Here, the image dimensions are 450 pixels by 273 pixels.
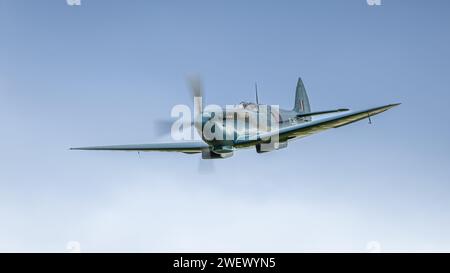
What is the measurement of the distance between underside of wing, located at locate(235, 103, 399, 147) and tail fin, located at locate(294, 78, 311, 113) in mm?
11212

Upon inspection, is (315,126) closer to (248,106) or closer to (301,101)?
(248,106)

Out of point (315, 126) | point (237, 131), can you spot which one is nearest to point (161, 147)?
point (237, 131)

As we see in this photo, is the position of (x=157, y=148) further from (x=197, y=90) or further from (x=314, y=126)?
(x=314, y=126)

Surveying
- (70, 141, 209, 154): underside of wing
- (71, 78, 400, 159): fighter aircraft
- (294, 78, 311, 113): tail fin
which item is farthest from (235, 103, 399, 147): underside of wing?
(294, 78, 311, 113): tail fin

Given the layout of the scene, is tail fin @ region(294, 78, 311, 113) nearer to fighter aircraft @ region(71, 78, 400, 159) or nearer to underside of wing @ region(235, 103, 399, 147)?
fighter aircraft @ region(71, 78, 400, 159)

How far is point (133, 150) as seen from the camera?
87.9ft

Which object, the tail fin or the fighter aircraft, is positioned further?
the tail fin

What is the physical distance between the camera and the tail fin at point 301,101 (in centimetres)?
3628

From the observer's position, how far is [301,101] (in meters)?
36.8

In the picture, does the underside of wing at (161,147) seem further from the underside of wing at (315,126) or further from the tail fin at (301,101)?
the tail fin at (301,101)

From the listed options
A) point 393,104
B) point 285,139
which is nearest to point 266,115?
point 285,139

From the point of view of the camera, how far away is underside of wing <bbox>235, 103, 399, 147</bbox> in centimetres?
2102

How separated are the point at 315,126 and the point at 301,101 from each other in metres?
14.0

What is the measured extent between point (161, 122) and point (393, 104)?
999cm
